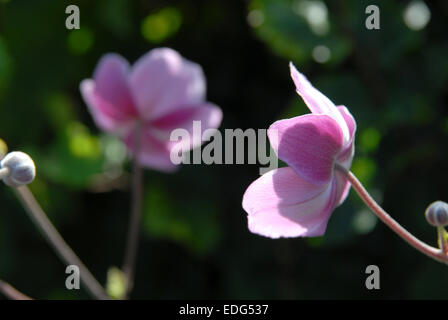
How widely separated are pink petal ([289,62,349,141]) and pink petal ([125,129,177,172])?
55 cm

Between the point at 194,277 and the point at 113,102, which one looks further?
the point at 194,277

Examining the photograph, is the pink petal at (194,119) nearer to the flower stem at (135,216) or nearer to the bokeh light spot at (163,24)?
the flower stem at (135,216)

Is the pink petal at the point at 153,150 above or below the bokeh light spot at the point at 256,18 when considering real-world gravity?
below

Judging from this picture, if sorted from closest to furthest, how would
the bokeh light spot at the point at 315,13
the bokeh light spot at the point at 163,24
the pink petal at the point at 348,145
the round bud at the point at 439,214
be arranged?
the round bud at the point at 439,214
the pink petal at the point at 348,145
the bokeh light spot at the point at 315,13
the bokeh light spot at the point at 163,24

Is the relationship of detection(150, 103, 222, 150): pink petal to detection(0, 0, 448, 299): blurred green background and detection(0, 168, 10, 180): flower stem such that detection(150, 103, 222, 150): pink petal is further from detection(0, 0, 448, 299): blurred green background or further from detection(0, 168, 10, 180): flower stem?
detection(0, 168, 10, 180): flower stem

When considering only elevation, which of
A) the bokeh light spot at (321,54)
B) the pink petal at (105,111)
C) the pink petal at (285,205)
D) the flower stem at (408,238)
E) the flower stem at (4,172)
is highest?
the bokeh light spot at (321,54)

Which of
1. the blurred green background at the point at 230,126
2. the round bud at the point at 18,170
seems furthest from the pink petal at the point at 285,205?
the blurred green background at the point at 230,126

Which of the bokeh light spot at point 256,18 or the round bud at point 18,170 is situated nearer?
the round bud at point 18,170

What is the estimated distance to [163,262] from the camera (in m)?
1.36

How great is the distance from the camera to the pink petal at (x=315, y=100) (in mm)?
649

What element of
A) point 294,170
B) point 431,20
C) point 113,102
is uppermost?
point 431,20

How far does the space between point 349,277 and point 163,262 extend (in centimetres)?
39
